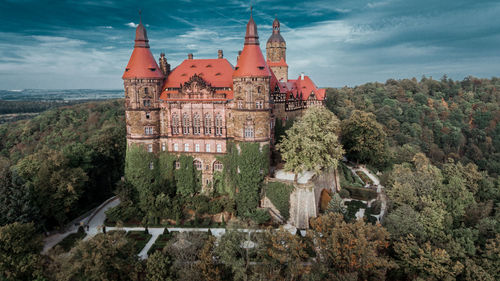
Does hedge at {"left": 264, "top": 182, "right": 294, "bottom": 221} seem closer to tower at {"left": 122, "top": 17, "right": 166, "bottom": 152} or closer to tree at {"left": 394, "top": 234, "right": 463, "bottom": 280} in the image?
tree at {"left": 394, "top": 234, "right": 463, "bottom": 280}

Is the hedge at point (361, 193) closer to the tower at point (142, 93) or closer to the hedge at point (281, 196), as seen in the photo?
the hedge at point (281, 196)

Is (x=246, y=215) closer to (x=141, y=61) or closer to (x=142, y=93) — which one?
(x=142, y=93)

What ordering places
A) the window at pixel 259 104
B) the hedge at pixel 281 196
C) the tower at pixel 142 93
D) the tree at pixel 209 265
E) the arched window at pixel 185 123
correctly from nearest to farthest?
1. the tree at pixel 209 265
2. the hedge at pixel 281 196
3. the window at pixel 259 104
4. the tower at pixel 142 93
5. the arched window at pixel 185 123

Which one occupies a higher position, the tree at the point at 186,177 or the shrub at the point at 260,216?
the tree at the point at 186,177

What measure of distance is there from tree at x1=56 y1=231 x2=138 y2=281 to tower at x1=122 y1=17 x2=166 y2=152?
1794 centimetres

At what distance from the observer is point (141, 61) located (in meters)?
39.9

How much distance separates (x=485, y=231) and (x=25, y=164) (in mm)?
54381

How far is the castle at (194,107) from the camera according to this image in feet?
123

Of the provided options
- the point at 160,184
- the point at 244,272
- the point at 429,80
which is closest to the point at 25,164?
the point at 160,184

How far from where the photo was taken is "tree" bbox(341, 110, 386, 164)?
51000 mm

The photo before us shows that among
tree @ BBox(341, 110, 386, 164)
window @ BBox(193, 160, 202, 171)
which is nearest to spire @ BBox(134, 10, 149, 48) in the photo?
window @ BBox(193, 160, 202, 171)

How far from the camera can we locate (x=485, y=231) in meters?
32.7

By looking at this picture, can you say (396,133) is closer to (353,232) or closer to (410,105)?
(410,105)

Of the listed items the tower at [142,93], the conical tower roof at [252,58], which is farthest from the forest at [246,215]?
the conical tower roof at [252,58]
